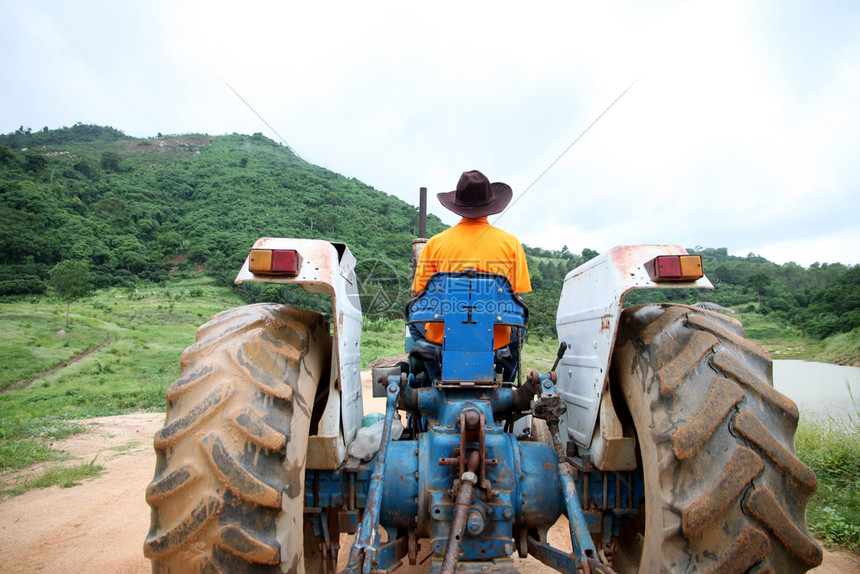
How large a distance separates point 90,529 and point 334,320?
3.62 meters

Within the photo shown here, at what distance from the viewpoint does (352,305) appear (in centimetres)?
248

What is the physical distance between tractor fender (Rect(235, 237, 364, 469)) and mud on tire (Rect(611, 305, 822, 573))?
4.22ft

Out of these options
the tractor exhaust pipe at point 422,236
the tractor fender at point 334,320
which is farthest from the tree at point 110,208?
the tractor fender at point 334,320

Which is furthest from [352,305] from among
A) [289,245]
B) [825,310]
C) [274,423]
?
[825,310]

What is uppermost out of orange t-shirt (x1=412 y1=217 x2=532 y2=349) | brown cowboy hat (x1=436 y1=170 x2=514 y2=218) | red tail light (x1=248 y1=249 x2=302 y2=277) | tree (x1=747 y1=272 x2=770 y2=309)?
tree (x1=747 y1=272 x2=770 y2=309)

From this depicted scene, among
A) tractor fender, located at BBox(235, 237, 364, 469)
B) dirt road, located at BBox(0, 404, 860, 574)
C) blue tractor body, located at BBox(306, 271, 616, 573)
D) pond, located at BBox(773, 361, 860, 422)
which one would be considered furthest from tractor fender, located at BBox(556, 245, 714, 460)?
pond, located at BBox(773, 361, 860, 422)

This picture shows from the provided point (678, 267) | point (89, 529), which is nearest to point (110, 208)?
point (89, 529)

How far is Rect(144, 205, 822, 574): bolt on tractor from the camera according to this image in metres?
1.44

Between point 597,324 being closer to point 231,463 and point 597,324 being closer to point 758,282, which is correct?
point 231,463

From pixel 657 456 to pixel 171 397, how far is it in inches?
68.0

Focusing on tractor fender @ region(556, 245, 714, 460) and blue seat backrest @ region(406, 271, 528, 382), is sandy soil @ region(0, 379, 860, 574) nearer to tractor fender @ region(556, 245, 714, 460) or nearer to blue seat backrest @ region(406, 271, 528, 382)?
tractor fender @ region(556, 245, 714, 460)

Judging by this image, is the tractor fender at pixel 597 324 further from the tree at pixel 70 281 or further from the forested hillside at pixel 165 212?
the forested hillside at pixel 165 212

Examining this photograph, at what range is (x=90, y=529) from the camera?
3822 millimetres

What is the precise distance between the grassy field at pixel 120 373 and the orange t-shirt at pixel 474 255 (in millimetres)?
3240
